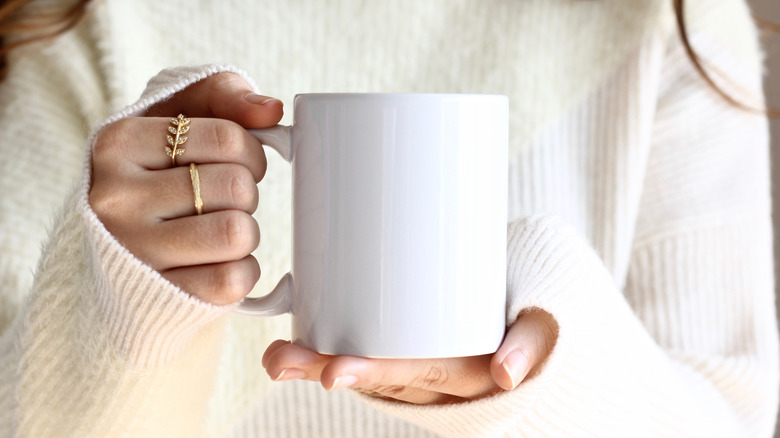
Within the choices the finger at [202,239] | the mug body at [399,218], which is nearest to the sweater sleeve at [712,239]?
the mug body at [399,218]

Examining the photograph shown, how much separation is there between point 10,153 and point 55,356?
36cm

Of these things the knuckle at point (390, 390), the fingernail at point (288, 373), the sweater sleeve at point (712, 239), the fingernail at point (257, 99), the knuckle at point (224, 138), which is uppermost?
the fingernail at point (257, 99)

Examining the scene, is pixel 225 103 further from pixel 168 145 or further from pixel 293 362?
pixel 293 362

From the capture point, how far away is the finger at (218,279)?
1.49 ft

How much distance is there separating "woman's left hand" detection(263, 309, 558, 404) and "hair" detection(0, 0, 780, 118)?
1.87 ft

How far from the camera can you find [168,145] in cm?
46

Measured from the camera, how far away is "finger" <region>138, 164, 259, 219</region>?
446 millimetres

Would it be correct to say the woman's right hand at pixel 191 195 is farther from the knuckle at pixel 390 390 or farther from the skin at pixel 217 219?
the knuckle at pixel 390 390

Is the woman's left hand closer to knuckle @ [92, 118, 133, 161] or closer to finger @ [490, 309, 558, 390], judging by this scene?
finger @ [490, 309, 558, 390]

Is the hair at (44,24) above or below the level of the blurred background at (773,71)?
above

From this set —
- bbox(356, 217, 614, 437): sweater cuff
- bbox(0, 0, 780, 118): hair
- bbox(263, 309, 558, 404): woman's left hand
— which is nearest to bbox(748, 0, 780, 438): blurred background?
bbox(0, 0, 780, 118): hair

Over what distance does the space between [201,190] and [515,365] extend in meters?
0.23

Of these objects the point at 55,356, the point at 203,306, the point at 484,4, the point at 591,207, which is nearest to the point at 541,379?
the point at 203,306

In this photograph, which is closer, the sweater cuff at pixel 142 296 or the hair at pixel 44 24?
the sweater cuff at pixel 142 296
